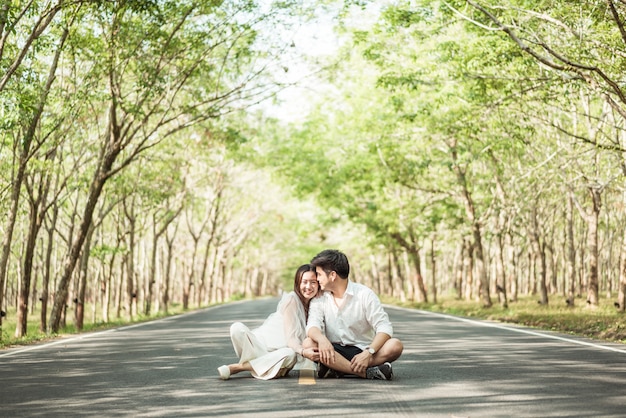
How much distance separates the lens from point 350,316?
8.66 metres

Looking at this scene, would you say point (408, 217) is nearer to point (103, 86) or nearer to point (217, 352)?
point (103, 86)

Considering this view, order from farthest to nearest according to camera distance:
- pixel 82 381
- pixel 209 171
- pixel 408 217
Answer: pixel 209 171 < pixel 408 217 < pixel 82 381

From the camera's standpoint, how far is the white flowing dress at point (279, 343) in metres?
8.83

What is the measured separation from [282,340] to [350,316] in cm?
94

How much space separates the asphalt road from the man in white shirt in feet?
0.66

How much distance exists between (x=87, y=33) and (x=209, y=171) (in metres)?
21.4

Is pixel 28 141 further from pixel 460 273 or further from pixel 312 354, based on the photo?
pixel 460 273

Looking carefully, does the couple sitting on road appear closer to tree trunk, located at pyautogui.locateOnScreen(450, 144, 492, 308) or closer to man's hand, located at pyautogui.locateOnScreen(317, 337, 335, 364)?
man's hand, located at pyautogui.locateOnScreen(317, 337, 335, 364)

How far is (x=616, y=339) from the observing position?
14531 millimetres

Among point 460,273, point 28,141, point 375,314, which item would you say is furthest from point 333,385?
point 460,273

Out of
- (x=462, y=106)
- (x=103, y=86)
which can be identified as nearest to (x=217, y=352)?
(x=103, y=86)

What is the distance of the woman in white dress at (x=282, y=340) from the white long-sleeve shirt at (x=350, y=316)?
7.9 inches

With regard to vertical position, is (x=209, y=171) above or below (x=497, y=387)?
above

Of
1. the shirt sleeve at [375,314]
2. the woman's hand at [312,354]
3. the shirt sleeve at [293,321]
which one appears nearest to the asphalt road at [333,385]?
the woman's hand at [312,354]
